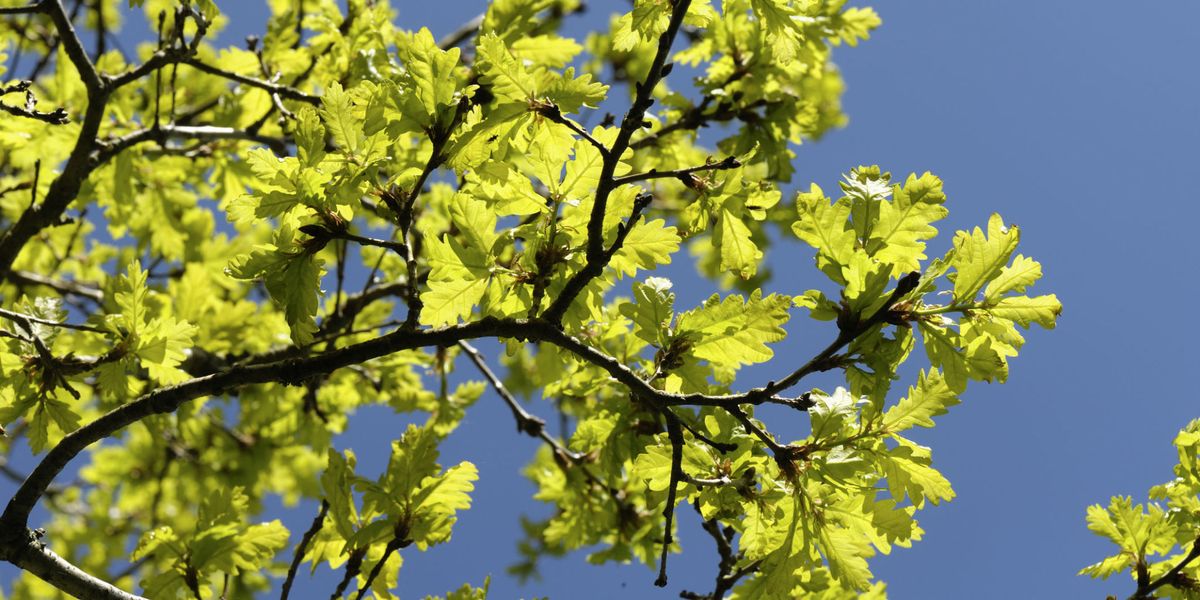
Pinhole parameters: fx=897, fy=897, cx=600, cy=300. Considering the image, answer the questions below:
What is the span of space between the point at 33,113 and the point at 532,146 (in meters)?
1.74

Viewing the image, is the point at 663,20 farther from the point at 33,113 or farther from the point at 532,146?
the point at 33,113

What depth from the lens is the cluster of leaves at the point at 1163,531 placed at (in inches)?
123

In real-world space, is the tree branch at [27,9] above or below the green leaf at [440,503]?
above

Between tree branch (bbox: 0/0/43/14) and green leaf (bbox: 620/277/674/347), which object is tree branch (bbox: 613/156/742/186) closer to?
green leaf (bbox: 620/277/674/347)

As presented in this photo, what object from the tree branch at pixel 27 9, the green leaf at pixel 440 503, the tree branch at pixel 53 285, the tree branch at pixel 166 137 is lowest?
the green leaf at pixel 440 503

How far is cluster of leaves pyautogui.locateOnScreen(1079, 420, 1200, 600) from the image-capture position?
10.3 ft

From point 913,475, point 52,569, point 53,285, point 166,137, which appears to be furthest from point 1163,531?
point 53,285

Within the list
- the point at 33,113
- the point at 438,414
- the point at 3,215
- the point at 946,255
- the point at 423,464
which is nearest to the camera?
the point at 946,255

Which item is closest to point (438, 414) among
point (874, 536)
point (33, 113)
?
point (33, 113)

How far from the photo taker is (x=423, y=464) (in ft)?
10.2

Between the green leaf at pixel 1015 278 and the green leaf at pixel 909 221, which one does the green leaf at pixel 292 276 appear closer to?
the green leaf at pixel 909 221

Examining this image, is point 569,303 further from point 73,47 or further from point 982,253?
point 73,47

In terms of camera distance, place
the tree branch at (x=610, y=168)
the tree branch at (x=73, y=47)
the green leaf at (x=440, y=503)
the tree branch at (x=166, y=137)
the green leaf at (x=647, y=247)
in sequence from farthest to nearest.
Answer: the tree branch at (x=166, y=137) < the tree branch at (x=73, y=47) < the green leaf at (x=440, y=503) < the green leaf at (x=647, y=247) < the tree branch at (x=610, y=168)

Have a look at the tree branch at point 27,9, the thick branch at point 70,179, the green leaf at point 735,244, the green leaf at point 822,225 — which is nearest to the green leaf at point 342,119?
the green leaf at point 735,244
